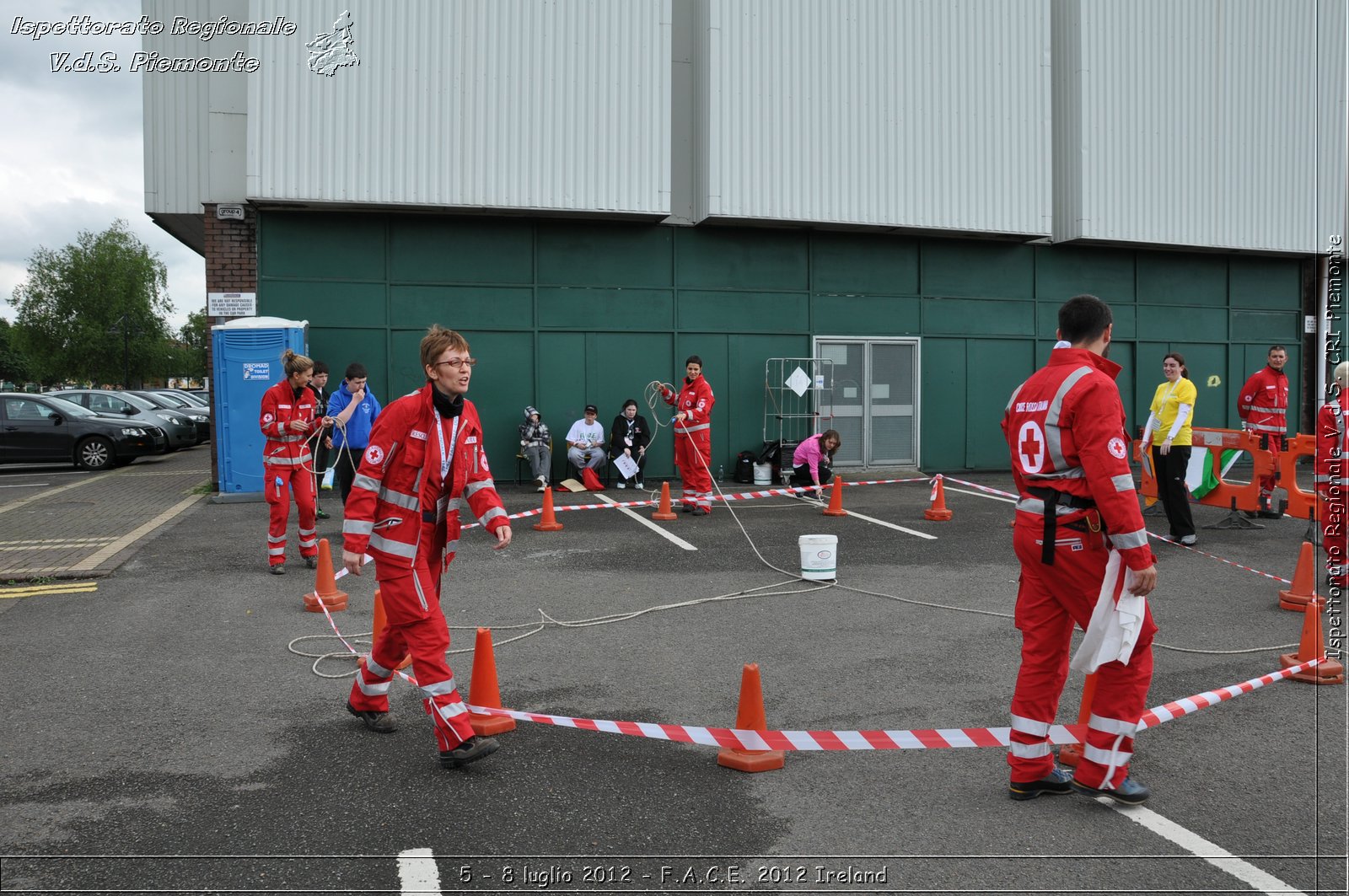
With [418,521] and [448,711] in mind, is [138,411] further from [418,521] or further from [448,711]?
[448,711]

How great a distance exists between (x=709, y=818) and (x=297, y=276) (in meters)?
14.2

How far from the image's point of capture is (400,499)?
4926 millimetres

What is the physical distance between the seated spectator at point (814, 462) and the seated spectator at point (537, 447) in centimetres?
419

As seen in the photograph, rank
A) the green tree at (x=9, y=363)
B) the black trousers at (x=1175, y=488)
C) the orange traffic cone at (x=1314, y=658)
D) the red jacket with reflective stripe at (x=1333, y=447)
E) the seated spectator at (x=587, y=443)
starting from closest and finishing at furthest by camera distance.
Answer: the orange traffic cone at (x=1314, y=658) → the red jacket with reflective stripe at (x=1333, y=447) → the black trousers at (x=1175, y=488) → the seated spectator at (x=587, y=443) → the green tree at (x=9, y=363)

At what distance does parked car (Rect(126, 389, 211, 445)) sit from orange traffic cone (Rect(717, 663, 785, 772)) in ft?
80.5

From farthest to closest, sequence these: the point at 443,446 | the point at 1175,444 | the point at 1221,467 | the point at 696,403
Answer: the point at 696,403, the point at 1221,467, the point at 1175,444, the point at 443,446

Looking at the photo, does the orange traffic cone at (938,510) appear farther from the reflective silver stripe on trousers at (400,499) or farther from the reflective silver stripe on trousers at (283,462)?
the reflective silver stripe on trousers at (400,499)

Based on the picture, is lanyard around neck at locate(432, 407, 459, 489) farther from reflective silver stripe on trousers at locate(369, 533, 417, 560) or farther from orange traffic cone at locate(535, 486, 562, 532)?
orange traffic cone at locate(535, 486, 562, 532)

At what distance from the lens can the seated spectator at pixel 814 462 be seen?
14.4 metres

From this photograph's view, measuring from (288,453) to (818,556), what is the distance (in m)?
4.92

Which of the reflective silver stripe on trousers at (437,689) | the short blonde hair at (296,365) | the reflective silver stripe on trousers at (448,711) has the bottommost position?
the reflective silver stripe on trousers at (448,711)

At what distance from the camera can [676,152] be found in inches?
701

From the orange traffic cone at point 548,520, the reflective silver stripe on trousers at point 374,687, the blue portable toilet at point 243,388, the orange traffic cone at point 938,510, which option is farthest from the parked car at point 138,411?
the reflective silver stripe on trousers at point 374,687

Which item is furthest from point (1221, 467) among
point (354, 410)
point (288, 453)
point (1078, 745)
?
point (288, 453)
